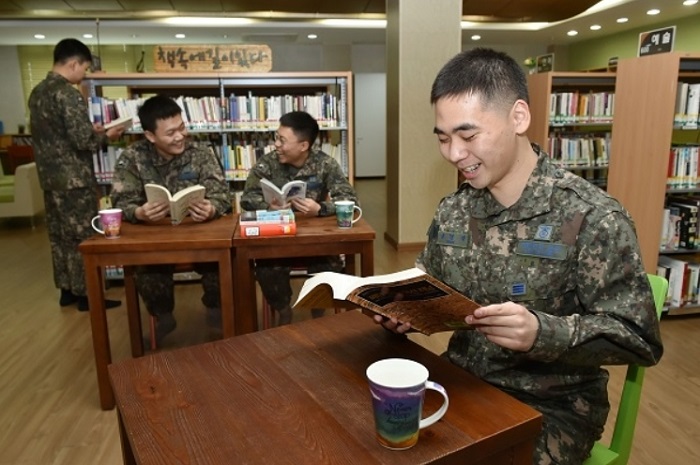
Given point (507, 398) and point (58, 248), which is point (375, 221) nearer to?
point (58, 248)

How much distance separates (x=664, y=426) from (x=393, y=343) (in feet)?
5.43

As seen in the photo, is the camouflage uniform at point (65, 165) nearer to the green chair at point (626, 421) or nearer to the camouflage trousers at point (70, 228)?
the camouflage trousers at point (70, 228)

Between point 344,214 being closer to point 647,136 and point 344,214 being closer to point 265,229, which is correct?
point 265,229

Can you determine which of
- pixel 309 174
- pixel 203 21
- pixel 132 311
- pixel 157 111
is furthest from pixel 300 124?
pixel 203 21

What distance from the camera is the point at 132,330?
9.06 feet

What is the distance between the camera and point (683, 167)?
3.25m

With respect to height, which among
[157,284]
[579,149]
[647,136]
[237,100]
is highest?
[237,100]

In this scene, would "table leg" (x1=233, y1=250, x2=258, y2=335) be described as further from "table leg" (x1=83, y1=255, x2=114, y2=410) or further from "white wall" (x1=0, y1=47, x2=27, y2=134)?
"white wall" (x1=0, y1=47, x2=27, y2=134)

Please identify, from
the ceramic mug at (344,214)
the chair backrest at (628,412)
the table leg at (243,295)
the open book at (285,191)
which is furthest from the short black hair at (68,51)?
the chair backrest at (628,412)

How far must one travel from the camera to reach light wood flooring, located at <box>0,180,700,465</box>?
81.5 inches

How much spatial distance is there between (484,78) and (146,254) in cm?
156

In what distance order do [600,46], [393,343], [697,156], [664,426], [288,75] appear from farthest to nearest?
[600,46], [288,75], [697,156], [664,426], [393,343]

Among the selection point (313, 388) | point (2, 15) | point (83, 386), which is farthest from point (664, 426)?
point (2, 15)

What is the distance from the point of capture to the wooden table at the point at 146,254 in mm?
2113
